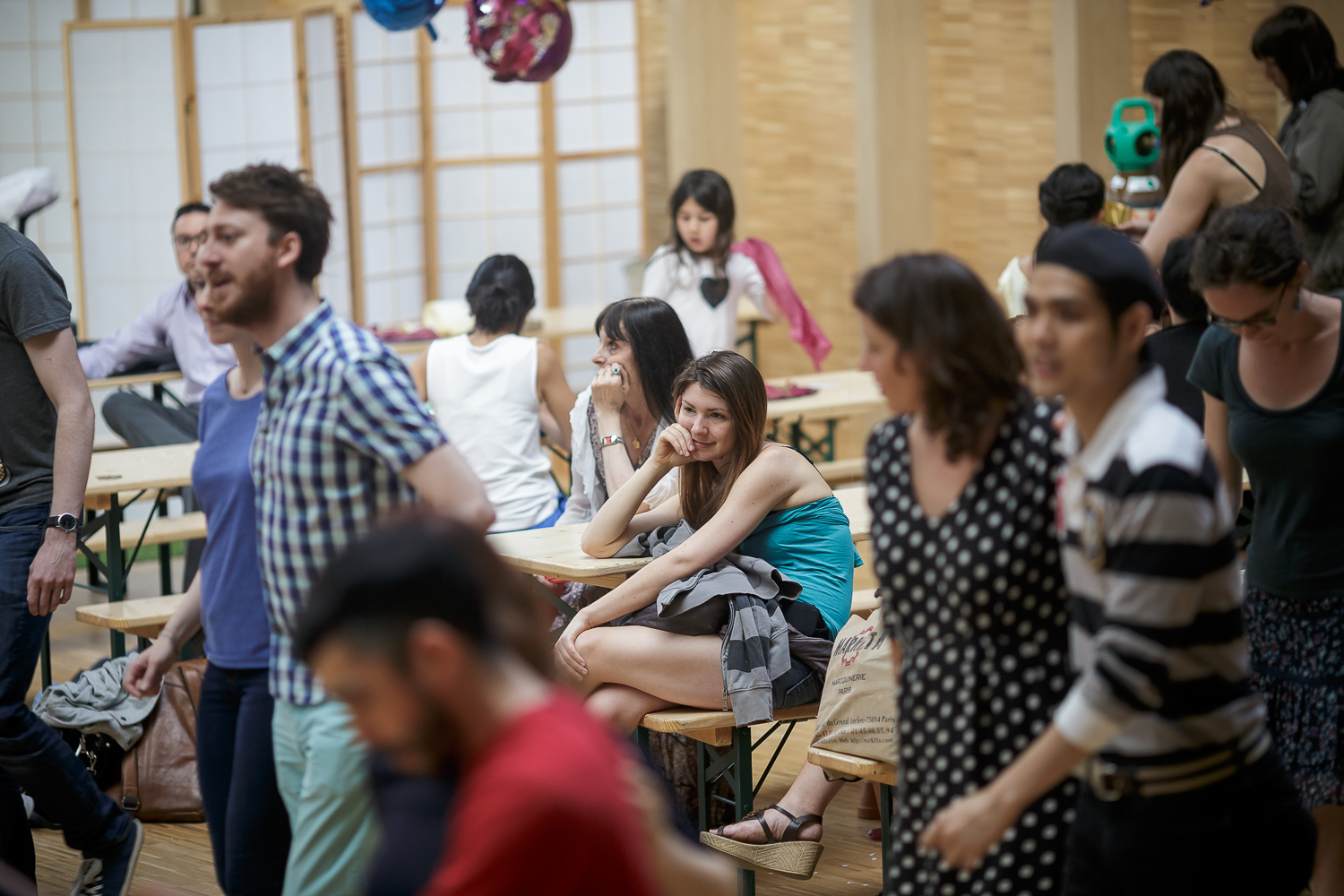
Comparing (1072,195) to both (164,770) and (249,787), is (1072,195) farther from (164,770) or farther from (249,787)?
(249,787)

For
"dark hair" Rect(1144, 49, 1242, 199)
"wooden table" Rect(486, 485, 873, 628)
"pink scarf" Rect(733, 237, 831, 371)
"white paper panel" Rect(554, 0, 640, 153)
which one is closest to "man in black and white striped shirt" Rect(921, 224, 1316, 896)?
"wooden table" Rect(486, 485, 873, 628)

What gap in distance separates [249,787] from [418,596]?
45.8 inches

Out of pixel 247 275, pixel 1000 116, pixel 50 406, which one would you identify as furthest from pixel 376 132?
pixel 247 275

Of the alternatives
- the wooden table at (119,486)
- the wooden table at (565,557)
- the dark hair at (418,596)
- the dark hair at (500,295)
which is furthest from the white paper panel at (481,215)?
the dark hair at (418,596)

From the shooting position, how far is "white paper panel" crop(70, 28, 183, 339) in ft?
26.7

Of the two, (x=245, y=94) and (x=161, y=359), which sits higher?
(x=245, y=94)

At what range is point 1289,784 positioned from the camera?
1.71 m

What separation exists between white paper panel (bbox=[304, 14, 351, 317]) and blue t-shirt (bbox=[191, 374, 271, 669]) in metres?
6.23

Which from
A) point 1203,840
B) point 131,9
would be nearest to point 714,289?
point 1203,840

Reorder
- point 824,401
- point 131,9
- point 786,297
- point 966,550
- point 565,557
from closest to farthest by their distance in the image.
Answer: point 966,550 < point 565,557 < point 824,401 < point 786,297 < point 131,9

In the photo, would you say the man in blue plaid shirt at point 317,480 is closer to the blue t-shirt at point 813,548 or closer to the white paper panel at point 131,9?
the blue t-shirt at point 813,548

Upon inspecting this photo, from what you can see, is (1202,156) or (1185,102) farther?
(1185,102)

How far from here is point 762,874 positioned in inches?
139

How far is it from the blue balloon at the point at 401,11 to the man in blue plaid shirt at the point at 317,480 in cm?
349
